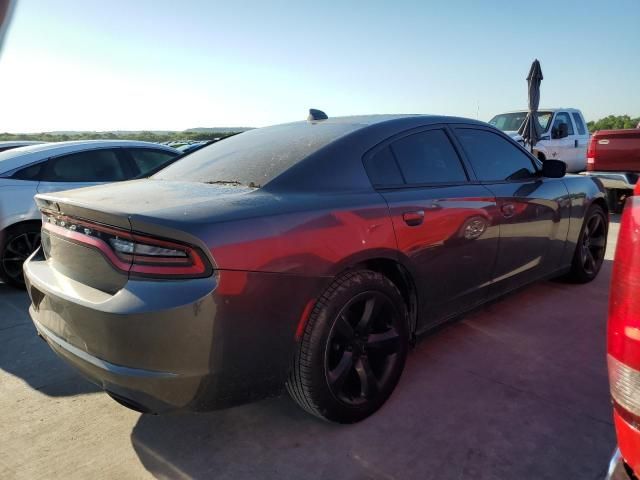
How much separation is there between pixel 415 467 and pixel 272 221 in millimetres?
1233

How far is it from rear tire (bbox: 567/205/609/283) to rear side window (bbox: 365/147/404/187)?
245cm

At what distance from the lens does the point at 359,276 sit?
2.41 metres

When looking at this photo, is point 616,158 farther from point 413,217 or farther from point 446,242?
point 413,217

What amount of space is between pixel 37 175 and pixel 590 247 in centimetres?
545

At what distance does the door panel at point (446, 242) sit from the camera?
2.66m

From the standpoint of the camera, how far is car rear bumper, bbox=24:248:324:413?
6.18ft

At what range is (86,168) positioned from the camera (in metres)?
5.41

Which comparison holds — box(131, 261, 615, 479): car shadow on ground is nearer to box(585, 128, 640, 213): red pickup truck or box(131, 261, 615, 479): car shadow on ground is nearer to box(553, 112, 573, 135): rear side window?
box(585, 128, 640, 213): red pickup truck

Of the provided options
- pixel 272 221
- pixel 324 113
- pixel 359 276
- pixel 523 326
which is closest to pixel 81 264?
pixel 272 221

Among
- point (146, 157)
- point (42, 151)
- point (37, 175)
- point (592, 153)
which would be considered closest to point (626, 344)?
point (37, 175)

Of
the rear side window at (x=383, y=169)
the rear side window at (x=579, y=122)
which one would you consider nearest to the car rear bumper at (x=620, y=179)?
the rear side window at (x=579, y=122)

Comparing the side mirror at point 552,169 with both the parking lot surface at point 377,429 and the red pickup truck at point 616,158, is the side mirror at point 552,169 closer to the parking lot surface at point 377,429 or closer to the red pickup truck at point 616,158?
the parking lot surface at point 377,429

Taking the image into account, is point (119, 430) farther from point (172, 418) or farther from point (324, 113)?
point (324, 113)

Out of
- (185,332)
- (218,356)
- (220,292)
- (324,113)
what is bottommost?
(218,356)
